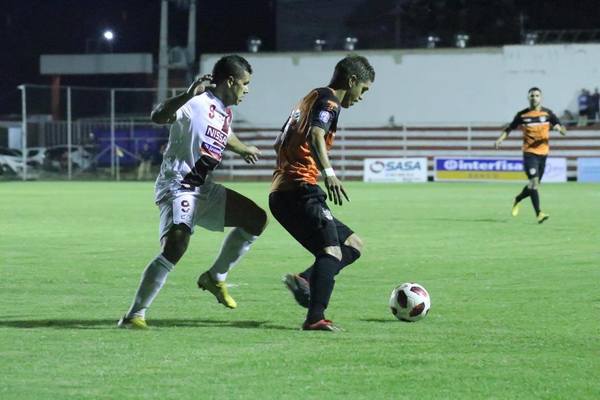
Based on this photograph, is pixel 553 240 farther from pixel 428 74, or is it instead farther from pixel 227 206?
pixel 428 74

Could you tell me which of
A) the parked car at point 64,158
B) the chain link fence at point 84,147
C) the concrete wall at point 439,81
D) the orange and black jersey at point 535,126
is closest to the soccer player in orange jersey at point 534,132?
the orange and black jersey at point 535,126

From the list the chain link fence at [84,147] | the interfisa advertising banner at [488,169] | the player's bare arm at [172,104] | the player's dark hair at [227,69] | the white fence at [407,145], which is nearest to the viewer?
the player's bare arm at [172,104]

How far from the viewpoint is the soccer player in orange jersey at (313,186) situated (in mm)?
9195

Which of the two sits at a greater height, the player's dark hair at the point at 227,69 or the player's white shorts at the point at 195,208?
the player's dark hair at the point at 227,69

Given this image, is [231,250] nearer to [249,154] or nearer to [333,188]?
[249,154]

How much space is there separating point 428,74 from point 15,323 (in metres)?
43.8

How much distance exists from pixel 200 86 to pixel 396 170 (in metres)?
35.8

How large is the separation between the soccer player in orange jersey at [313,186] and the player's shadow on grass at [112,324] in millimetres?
446

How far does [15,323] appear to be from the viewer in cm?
965

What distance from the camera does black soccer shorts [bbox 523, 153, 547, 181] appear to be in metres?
22.9

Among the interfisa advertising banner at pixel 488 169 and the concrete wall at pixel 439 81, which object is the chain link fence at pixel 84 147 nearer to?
the concrete wall at pixel 439 81

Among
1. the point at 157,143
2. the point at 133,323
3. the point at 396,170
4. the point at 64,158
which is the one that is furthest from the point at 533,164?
the point at 157,143

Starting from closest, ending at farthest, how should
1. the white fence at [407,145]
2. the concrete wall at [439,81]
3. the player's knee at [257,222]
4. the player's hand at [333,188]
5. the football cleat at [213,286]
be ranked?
1. the player's hand at [333,188]
2. the player's knee at [257,222]
3. the football cleat at [213,286]
4. the white fence at [407,145]
5. the concrete wall at [439,81]

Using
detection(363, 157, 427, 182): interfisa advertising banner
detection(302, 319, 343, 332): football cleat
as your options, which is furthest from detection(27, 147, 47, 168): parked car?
detection(302, 319, 343, 332): football cleat
